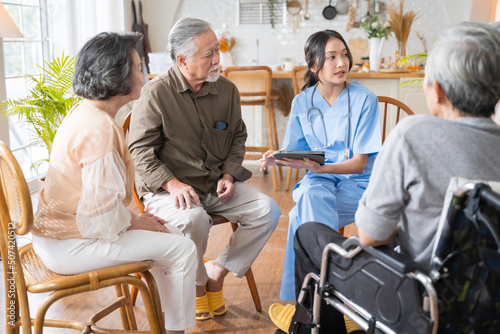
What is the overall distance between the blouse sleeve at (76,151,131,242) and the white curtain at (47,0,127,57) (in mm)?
2763

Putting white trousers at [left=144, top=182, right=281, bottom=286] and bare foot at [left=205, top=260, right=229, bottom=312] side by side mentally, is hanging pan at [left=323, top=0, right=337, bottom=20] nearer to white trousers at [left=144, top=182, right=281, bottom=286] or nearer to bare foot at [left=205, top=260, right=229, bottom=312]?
white trousers at [left=144, top=182, right=281, bottom=286]

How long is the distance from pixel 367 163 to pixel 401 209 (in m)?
1.00

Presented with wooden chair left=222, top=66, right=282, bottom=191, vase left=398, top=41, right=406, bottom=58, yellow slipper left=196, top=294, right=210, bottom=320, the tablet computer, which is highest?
vase left=398, top=41, right=406, bottom=58

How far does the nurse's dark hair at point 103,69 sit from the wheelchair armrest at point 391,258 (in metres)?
0.84

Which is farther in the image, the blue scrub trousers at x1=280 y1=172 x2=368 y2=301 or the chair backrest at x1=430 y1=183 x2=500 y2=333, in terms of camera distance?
the blue scrub trousers at x1=280 y1=172 x2=368 y2=301

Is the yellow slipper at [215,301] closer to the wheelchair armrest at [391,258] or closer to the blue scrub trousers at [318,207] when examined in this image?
the blue scrub trousers at [318,207]

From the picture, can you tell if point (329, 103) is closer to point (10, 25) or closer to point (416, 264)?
point (416, 264)

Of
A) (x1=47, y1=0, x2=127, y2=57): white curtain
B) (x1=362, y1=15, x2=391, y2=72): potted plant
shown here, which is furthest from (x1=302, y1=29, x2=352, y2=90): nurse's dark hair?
(x1=47, y1=0, x2=127, y2=57): white curtain

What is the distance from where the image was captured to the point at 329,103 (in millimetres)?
2242

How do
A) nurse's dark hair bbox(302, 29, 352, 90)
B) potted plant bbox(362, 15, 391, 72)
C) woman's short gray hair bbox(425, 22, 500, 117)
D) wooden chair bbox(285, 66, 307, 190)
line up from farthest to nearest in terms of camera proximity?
potted plant bbox(362, 15, 391, 72)
wooden chair bbox(285, 66, 307, 190)
nurse's dark hair bbox(302, 29, 352, 90)
woman's short gray hair bbox(425, 22, 500, 117)

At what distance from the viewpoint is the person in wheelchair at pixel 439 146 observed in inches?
43.0

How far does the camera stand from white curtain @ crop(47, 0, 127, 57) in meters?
3.96

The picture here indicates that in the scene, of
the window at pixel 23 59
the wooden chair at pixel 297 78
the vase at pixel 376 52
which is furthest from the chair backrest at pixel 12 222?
the vase at pixel 376 52

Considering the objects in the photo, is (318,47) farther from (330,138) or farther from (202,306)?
(202,306)
